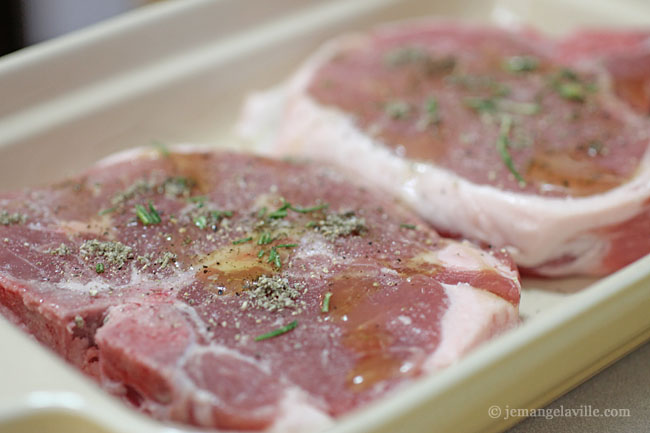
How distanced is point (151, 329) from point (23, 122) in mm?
1362

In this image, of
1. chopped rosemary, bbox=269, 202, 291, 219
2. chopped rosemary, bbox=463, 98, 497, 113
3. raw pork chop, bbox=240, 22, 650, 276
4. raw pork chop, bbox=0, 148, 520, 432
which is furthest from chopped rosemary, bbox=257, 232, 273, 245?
chopped rosemary, bbox=463, 98, 497, 113

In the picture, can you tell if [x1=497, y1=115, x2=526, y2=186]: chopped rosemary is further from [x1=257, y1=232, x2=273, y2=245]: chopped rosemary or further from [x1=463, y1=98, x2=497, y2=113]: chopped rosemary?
[x1=257, y1=232, x2=273, y2=245]: chopped rosemary

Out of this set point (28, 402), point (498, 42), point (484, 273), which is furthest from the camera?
point (498, 42)

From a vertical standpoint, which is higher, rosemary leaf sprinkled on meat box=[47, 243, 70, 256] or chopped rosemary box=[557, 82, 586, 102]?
rosemary leaf sprinkled on meat box=[47, 243, 70, 256]

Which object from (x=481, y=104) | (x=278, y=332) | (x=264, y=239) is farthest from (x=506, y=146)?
(x=278, y=332)

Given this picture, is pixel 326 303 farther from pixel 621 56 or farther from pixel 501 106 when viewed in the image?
pixel 621 56

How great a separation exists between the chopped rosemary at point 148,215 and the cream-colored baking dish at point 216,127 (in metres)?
0.61

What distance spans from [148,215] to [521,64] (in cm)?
169

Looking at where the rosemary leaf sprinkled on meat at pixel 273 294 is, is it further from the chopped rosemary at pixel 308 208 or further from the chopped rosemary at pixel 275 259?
the chopped rosemary at pixel 308 208

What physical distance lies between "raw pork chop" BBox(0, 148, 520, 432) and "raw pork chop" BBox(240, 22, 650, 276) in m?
0.23

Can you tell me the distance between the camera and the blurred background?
180 inches

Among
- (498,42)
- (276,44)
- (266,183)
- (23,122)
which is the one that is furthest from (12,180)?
(498,42)

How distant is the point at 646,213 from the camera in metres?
2.57

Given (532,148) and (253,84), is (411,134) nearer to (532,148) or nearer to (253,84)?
(532,148)
